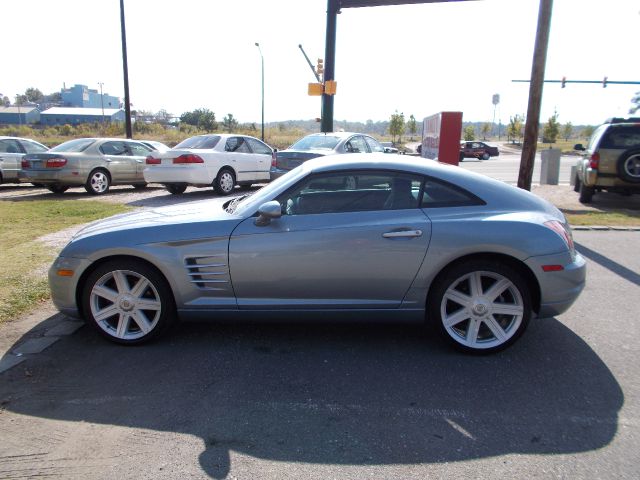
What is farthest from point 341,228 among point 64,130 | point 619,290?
point 64,130

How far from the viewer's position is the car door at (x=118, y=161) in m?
13.2

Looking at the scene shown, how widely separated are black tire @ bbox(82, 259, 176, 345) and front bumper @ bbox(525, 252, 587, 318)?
2766 millimetres

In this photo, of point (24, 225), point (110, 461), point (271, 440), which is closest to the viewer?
point (110, 461)

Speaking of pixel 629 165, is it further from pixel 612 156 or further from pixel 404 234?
pixel 404 234

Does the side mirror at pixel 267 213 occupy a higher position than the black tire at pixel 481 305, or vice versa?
the side mirror at pixel 267 213

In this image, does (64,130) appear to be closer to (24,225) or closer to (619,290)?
(24,225)

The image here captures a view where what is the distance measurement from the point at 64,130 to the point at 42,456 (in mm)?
67290

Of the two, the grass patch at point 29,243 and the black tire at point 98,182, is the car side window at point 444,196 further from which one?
the black tire at point 98,182

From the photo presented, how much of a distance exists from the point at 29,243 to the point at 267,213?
4.95 m

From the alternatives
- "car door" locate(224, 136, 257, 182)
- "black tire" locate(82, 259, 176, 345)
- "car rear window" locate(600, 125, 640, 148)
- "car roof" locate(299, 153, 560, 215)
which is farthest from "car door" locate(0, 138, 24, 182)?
"car rear window" locate(600, 125, 640, 148)

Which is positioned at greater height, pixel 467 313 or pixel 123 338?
pixel 467 313

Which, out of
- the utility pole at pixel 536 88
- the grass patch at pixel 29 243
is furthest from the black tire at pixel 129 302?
the utility pole at pixel 536 88

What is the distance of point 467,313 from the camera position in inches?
148

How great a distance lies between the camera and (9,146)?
1449 cm
